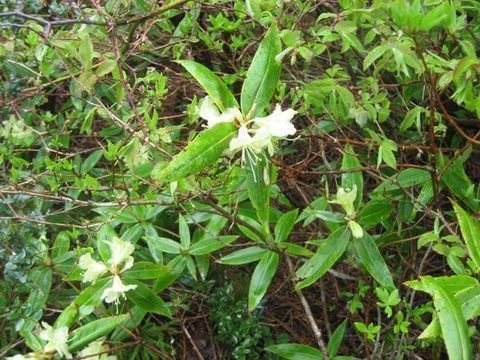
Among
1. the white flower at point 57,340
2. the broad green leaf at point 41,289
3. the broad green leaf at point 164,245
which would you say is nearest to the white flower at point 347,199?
the broad green leaf at point 164,245

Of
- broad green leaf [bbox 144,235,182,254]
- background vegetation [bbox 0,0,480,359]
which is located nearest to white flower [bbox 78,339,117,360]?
background vegetation [bbox 0,0,480,359]

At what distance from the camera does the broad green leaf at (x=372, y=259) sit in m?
1.65

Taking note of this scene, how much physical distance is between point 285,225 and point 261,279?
173mm

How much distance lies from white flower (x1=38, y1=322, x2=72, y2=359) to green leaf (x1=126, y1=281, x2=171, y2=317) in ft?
0.82

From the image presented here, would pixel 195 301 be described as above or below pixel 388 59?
below

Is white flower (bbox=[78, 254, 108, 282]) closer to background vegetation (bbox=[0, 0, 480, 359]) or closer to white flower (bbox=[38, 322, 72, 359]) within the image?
background vegetation (bbox=[0, 0, 480, 359])

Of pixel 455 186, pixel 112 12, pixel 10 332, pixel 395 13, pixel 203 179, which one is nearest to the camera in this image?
pixel 395 13

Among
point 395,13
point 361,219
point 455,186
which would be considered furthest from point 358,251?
point 395,13

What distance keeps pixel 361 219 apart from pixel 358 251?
89 mm

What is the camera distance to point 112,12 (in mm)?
1918

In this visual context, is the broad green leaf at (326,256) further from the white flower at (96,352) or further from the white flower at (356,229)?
the white flower at (96,352)

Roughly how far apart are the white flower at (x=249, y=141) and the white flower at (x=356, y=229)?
47cm

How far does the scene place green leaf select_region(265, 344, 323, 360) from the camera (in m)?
1.83

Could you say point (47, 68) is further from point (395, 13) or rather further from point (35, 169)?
point (395, 13)
